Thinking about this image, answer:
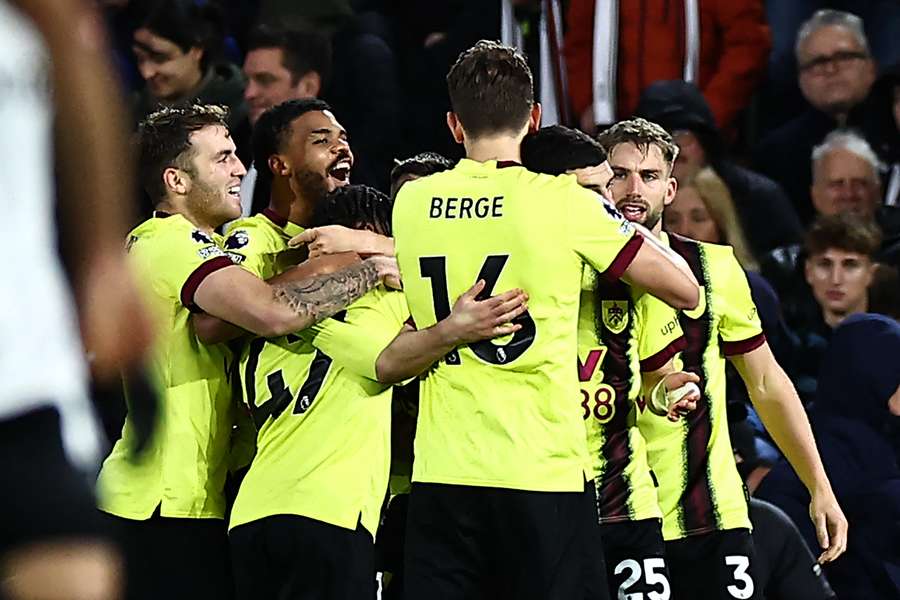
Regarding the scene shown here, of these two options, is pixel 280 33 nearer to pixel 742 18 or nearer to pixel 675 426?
pixel 742 18

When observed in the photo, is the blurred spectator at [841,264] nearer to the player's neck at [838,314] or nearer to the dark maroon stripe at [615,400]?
the player's neck at [838,314]

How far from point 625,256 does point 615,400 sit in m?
0.71

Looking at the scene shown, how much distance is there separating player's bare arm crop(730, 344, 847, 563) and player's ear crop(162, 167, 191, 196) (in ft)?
5.62

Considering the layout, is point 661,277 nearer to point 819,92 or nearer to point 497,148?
point 497,148

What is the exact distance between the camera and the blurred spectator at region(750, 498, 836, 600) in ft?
20.1

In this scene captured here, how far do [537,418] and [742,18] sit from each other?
14.7 ft

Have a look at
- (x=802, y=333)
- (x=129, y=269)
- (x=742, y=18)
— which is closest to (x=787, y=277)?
(x=802, y=333)

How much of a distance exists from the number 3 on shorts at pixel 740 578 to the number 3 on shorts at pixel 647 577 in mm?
221

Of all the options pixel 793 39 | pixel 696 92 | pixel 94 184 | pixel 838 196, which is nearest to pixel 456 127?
pixel 94 184

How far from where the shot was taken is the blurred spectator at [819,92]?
879 centimetres

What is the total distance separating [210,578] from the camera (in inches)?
210

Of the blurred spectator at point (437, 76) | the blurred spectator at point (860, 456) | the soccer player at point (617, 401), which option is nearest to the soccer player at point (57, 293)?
the soccer player at point (617, 401)

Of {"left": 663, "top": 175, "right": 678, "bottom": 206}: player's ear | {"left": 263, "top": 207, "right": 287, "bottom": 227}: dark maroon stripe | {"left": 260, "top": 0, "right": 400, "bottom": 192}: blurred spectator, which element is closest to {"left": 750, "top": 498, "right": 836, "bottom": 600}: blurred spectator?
{"left": 663, "top": 175, "right": 678, "bottom": 206}: player's ear

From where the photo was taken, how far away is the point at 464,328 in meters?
4.68
